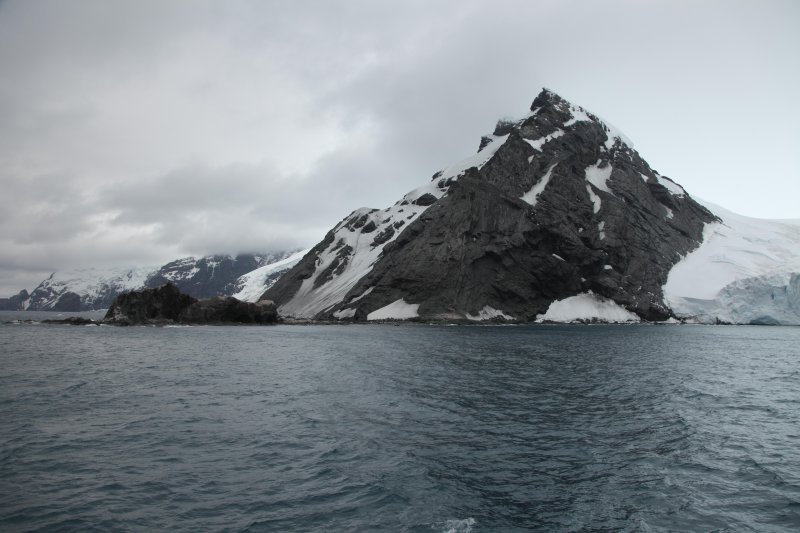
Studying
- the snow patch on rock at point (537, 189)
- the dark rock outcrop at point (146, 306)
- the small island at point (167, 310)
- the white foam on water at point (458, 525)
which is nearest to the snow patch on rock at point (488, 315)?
the snow patch on rock at point (537, 189)

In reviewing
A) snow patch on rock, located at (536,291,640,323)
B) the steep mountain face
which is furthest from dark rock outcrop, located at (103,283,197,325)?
snow patch on rock, located at (536,291,640,323)

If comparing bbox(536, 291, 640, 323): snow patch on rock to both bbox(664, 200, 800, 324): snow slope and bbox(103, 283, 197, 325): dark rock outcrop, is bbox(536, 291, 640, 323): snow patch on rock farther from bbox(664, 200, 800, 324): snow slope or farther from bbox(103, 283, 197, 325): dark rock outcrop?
bbox(103, 283, 197, 325): dark rock outcrop

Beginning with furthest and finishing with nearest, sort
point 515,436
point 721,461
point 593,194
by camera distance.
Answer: point 593,194
point 515,436
point 721,461

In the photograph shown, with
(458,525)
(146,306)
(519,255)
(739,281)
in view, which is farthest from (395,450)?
(739,281)

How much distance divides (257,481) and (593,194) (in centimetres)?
19815

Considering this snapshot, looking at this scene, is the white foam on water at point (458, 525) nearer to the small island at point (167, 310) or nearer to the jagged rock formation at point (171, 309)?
the small island at point (167, 310)

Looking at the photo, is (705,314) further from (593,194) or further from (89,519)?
(89,519)

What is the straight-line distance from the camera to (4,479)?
17.9 m

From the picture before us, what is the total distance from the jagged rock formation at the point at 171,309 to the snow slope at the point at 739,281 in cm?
14453

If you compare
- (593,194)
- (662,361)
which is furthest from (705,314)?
(662,361)

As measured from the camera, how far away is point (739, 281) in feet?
510

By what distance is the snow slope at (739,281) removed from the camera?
488ft

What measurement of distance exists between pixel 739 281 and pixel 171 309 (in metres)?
173

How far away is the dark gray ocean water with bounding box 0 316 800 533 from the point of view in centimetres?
1581
